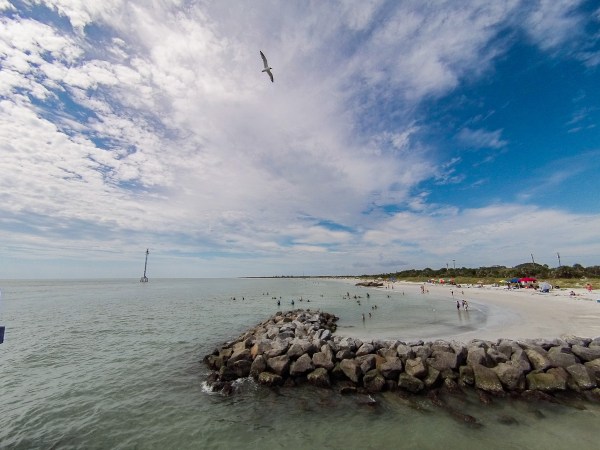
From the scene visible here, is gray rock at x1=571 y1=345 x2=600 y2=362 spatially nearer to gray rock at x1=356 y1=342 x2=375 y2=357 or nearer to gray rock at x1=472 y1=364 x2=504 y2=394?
gray rock at x1=472 y1=364 x2=504 y2=394

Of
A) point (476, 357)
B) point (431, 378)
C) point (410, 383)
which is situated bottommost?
point (410, 383)

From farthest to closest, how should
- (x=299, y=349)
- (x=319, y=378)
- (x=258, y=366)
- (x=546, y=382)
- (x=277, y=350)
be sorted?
(x=277, y=350) → (x=299, y=349) → (x=258, y=366) → (x=319, y=378) → (x=546, y=382)

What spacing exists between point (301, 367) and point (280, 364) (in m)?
1.07

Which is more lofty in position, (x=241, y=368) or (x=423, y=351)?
(x=423, y=351)

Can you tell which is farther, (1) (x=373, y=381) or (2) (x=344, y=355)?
(2) (x=344, y=355)

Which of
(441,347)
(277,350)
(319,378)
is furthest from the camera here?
(277,350)

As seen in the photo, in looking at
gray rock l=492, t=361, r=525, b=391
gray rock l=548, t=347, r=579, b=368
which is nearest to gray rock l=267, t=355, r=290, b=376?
gray rock l=492, t=361, r=525, b=391

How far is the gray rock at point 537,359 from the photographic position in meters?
13.1

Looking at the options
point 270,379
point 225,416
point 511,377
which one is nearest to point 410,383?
point 511,377

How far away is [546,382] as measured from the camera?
12.2m

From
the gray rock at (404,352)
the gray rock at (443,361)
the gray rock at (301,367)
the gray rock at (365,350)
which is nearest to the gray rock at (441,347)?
the gray rock at (443,361)

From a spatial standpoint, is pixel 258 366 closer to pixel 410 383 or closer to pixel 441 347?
pixel 410 383

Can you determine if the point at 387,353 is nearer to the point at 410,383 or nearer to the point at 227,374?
the point at 410,383

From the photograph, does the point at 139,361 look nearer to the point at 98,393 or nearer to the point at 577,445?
the point at 98,393
